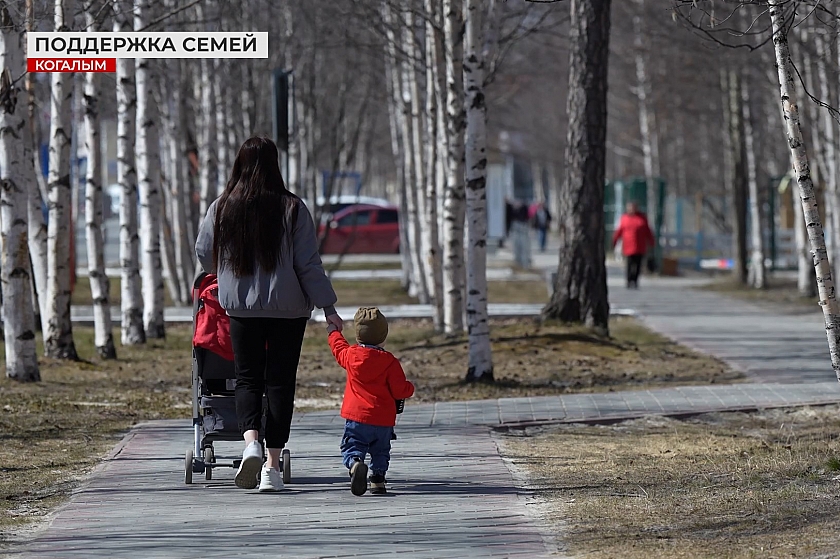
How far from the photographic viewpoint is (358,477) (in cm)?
686

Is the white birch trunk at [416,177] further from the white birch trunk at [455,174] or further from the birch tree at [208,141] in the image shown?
the white birch trunk at [455,174]

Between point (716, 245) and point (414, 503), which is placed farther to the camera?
point (716, 245)

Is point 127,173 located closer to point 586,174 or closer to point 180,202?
point 586,174

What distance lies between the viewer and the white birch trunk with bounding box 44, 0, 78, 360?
44.2 ft

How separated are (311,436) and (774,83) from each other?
15.7 metres

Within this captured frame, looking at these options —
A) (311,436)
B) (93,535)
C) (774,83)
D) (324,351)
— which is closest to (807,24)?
(774,83)

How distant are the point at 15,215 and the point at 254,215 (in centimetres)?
551

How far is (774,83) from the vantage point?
2294 cm

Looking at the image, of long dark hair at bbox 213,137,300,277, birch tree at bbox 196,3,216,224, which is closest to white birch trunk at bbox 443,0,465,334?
birch tree at bbox 196,3,216,224

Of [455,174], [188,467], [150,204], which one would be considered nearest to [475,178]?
[455,174]

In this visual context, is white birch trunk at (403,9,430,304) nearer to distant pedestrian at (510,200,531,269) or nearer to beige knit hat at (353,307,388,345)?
distant pedestrian at (510,200,531,269)

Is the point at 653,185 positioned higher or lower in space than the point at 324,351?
higher

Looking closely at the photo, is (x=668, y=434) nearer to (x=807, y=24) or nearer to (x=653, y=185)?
(x=807, y=24)

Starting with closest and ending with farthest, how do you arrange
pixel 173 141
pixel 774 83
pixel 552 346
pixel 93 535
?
pixel 93 535 → pixel 552 346 → pixel 774 83 → pixel 173 141
